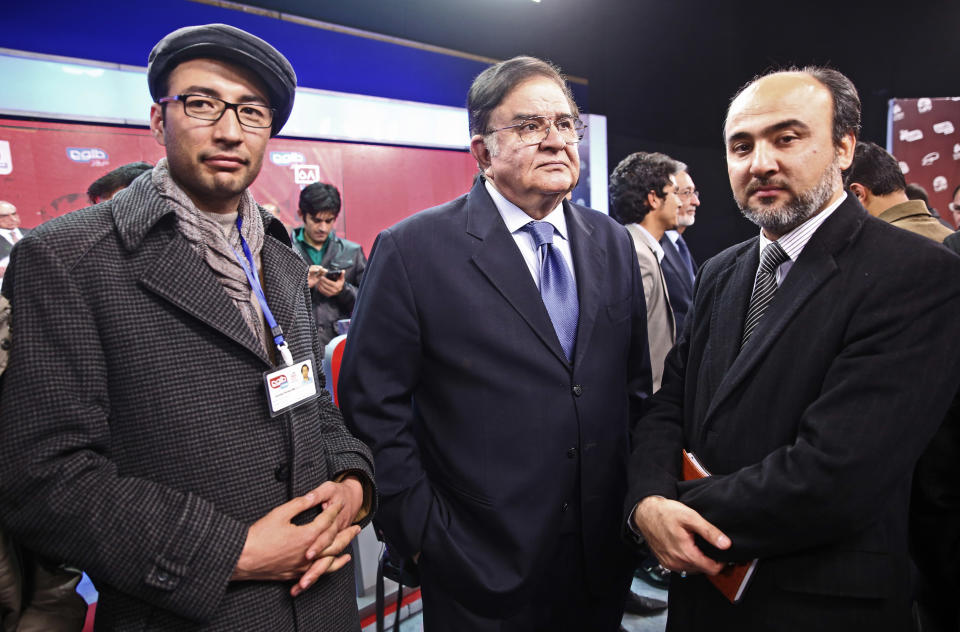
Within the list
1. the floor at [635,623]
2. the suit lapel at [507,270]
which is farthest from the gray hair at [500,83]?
the floor at [635,623]

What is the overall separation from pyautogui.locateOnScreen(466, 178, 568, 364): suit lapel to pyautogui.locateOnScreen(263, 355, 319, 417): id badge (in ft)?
1.81

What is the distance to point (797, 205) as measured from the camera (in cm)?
140

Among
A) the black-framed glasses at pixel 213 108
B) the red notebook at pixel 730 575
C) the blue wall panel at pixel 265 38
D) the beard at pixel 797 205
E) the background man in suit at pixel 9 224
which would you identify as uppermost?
the blue wall panel at pixel 265 38

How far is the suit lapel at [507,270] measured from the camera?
1.54 meters

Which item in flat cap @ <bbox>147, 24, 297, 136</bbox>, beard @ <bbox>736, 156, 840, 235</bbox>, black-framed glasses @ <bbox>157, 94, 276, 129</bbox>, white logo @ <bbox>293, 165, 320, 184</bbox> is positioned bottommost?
beard @ <bbox>736, 156, 840, 235</bbox>

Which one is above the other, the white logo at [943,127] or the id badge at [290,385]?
the white logo at [943,127]

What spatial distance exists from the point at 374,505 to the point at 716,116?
8.13 meters

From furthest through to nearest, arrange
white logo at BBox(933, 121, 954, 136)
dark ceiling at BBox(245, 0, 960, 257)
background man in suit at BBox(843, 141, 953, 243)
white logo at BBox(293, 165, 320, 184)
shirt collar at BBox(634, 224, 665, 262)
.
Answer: white logo at BBox(933, 121, 954, 136) → dark ceiling at BBox(245, 0, 960, 257) → white logo at BBox(293, 165, 320, 184) → shirt collar at BBox(634, 224, 665, 262) → background man in suit at BBox(843, 141, 953, 243)

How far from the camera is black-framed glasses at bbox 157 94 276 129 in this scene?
3.86ft

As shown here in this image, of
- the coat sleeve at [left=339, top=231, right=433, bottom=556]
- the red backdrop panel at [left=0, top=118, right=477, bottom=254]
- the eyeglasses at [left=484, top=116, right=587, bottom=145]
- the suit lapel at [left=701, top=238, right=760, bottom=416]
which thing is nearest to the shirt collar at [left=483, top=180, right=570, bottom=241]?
the eyeglasses at [left=484, top=116, right=587, bottom=145]

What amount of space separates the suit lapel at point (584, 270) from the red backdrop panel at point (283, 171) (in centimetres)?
339

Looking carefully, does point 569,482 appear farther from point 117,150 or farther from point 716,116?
point 716,116

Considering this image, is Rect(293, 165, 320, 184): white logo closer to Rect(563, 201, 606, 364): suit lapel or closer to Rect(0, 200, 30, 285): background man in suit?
Rect(0, 200, 30, 285): background man in suit

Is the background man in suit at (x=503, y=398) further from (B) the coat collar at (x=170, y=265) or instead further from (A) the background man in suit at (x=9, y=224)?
(A) the background man in suit at (x=9, y=224)
